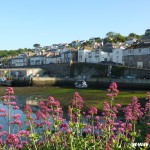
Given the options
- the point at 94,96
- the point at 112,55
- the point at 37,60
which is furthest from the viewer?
the point at 37,60

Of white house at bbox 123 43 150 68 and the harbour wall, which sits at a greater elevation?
white house at bbox 123 43 150 68

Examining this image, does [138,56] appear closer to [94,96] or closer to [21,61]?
[94,96]

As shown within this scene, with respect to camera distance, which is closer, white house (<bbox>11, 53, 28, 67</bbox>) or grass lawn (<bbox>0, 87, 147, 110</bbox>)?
grass lawn (<bbox>0, 87, 147, 110</bbox>)

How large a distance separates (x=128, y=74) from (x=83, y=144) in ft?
194

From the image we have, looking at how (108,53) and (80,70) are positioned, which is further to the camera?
(108,53)

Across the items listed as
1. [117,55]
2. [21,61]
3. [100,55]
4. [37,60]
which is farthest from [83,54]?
[21,61]

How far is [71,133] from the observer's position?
→ 7.27 m

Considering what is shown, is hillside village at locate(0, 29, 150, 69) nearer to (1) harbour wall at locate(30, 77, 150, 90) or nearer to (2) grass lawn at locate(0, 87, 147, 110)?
(1) harbour wall at locate(30, 77, 150, 90)

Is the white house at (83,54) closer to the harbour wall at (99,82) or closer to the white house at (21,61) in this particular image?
the harbour wall at (99,82)

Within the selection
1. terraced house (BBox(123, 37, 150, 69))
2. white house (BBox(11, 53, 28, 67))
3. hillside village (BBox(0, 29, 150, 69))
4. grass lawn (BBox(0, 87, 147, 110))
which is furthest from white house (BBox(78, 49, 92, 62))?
grass lawn (BBox(0, 87, 147, 110))

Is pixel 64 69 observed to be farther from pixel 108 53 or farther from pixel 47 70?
pixel 108 53

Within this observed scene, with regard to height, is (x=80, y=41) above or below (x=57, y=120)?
above

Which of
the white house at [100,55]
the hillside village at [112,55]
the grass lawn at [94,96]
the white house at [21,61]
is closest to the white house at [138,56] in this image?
the hillside village at [112,55]

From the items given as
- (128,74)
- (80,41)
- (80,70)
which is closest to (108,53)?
(80,70)
